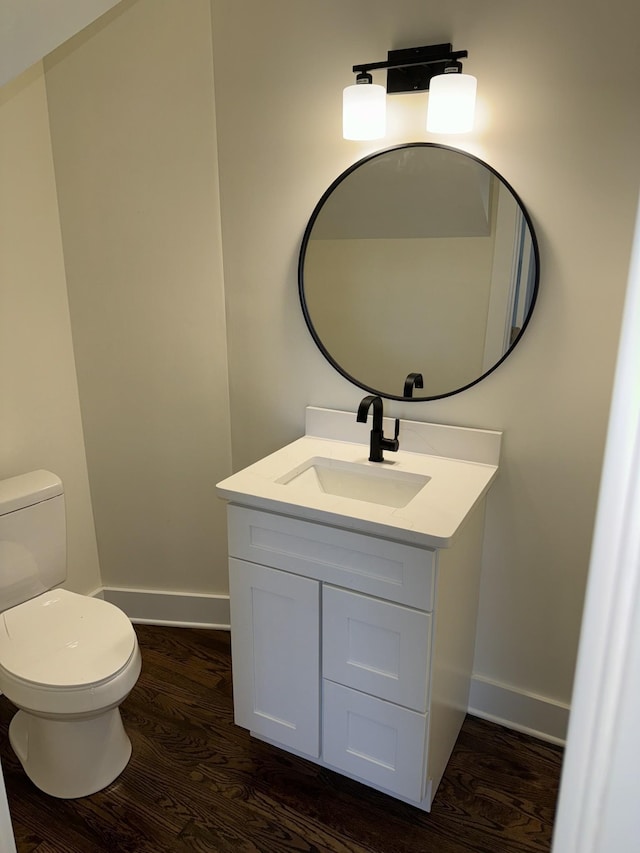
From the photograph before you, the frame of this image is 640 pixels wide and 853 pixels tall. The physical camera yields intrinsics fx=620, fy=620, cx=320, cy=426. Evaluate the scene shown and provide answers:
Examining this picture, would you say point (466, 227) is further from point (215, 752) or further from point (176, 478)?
point (215, 752)

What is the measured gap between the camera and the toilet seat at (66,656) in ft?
5.39

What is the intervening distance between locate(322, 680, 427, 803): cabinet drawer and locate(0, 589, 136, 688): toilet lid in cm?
61

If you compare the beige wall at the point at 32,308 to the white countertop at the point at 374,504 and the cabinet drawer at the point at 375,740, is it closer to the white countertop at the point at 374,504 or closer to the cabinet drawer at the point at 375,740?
the white countertop at the point at 374,504

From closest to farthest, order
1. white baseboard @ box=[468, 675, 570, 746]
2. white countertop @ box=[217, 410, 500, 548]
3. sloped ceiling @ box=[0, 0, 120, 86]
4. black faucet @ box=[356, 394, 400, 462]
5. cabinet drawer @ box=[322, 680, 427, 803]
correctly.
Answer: sloped ceiling @ box=[0, 0, 120, 86], white countertop @ box=[217, 410, 500, 548], cabinet drawer @ box=[322, 680, 427, 803], black faucet @ box=[356, 394, 400, 462], white baseboard @ box=[468, 675, 570, 746]

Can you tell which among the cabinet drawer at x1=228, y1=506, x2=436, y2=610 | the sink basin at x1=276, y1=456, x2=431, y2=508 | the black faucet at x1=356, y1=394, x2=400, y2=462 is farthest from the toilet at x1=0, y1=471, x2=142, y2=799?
the black faucet at x1=356, y1=394, x2=400, y2=462

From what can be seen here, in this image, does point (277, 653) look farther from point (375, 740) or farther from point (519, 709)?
point (519, 709)

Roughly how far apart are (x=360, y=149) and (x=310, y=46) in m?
0.33

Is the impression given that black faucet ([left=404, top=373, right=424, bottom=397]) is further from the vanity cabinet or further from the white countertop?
the vanity cabinet

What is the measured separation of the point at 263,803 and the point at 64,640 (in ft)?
2.41

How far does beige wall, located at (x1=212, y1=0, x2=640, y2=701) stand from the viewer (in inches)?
61.1

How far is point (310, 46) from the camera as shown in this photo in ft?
5.93

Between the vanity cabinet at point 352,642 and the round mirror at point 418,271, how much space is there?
0.51 m

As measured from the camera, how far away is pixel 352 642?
64.2 inches

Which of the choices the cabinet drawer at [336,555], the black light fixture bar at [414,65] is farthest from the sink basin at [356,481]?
the black light fixture bar at [414,65]
